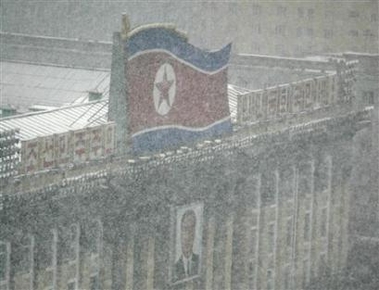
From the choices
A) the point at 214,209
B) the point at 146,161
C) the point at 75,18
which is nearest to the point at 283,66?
the point at 214,209

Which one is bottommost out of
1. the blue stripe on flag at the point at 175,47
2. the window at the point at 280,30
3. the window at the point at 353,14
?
the blue stripe on flag at the point at 175,47

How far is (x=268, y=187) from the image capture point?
19.5 m

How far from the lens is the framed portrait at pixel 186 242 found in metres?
17.1

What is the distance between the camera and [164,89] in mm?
16703

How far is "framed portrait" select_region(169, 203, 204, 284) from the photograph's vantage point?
17109mm

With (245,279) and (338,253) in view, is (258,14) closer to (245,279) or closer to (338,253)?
(338,253)

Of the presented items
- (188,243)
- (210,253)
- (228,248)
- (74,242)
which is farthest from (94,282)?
(228,248)

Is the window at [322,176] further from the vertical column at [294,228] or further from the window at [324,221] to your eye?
the vertical column at [294,228]

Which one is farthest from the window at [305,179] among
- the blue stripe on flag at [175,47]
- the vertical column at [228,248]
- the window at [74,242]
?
the window at [74,242]

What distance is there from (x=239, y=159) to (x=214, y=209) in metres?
0.90

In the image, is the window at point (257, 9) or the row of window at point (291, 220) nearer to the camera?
the row of window at point (291, 220)

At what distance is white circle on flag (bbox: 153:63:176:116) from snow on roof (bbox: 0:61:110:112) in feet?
20.2

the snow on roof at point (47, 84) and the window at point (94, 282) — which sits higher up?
the snow on roof at point (47, 84)

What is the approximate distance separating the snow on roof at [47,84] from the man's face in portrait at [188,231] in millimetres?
6046
